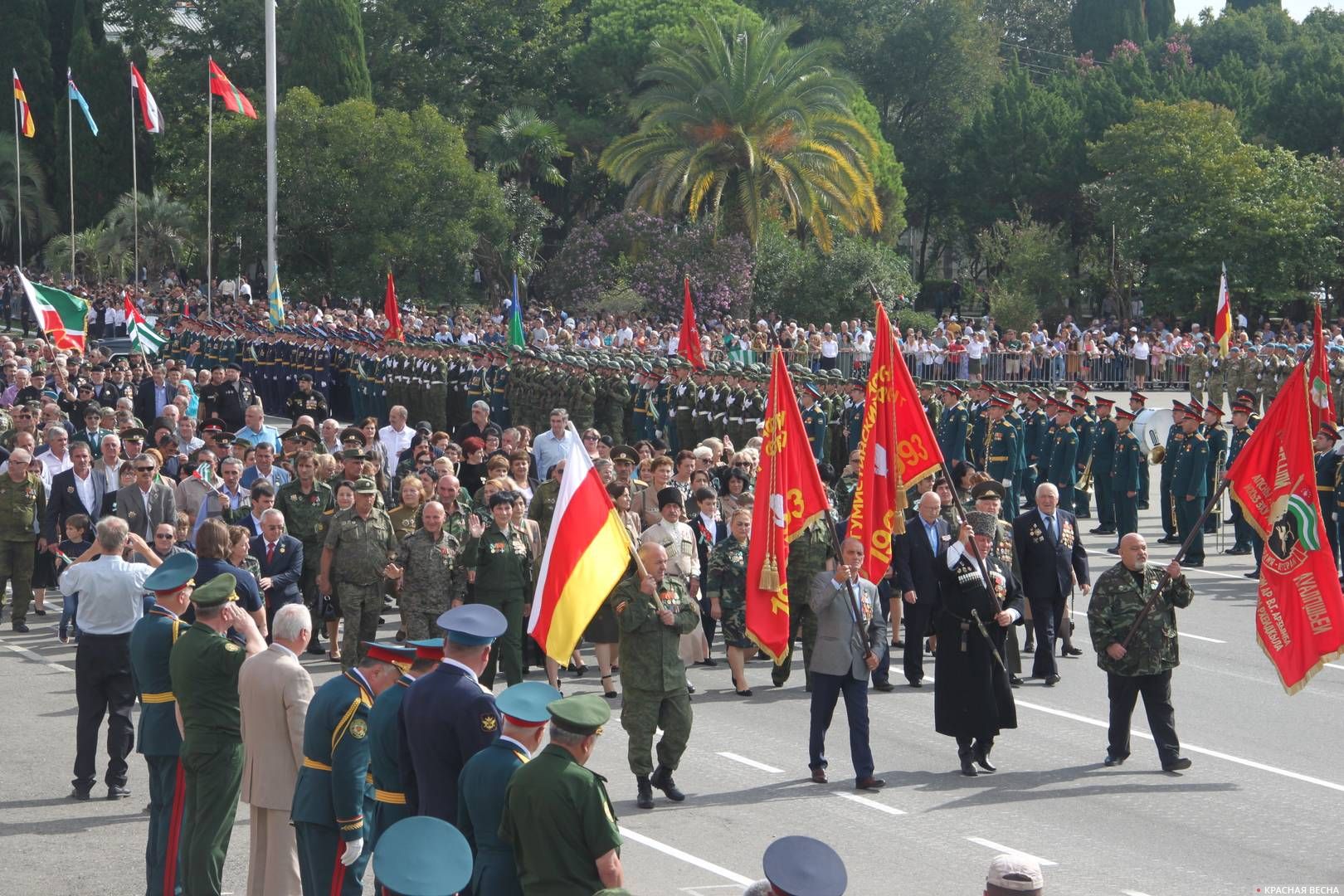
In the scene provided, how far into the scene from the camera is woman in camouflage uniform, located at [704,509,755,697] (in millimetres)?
13766

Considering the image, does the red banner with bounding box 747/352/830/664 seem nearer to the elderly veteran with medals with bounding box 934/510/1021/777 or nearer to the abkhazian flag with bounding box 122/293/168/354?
the elderly veteran with medals with bounding box 934/510/1021/777

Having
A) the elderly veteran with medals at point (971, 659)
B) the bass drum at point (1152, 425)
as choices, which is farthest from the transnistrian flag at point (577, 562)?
the bass drum at point (1152, 425)

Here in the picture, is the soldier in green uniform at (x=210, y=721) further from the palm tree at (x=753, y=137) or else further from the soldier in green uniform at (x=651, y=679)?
the palm tree at (x=753, y=137)

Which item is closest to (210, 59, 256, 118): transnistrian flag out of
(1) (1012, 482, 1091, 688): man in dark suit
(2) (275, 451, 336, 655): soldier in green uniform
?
(2) (275, 451, 336, 655): soldier in green uniform

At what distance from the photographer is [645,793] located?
35.5ft

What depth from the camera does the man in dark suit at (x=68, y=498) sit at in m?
16.2

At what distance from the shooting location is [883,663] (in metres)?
14.3

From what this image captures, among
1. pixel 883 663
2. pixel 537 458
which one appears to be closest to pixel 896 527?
pixel 883 663

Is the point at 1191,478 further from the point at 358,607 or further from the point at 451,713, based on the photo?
the point at 451,713

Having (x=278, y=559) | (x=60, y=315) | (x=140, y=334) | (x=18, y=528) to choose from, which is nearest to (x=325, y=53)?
(x=140, y=334)

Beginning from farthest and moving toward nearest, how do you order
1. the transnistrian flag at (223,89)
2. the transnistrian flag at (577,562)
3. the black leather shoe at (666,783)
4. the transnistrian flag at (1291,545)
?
the transnistrian flag at (223,89) → the transnistrian flag at (1291,545) → the black leather shoe at (666,783) → the transnistrian flag at (577,562)

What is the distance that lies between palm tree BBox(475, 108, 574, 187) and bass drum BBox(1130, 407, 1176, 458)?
32.5 m

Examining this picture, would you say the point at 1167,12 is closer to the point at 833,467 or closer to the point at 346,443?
the point at 833,467

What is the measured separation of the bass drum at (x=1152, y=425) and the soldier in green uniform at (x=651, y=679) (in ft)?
46.2
